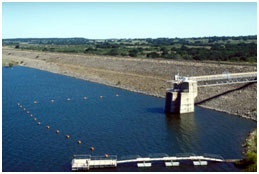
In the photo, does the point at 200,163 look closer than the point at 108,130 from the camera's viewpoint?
Yes

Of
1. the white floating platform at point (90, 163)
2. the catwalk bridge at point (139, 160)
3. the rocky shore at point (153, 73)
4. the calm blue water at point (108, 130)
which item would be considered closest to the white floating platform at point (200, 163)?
the catwalk bridge at point (139, 160)

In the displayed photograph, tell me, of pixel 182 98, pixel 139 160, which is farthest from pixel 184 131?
pixel 139 160

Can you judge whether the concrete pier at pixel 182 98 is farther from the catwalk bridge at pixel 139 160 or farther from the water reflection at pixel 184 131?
the catwalk bridge at pixel 139 160

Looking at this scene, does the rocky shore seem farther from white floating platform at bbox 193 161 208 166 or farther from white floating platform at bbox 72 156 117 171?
white floating platform at bbox 72 156 117 171

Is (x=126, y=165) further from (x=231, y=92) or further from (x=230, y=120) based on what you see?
(x=231, y=92)

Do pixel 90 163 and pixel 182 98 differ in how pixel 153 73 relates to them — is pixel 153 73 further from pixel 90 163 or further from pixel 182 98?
pixel 90 163

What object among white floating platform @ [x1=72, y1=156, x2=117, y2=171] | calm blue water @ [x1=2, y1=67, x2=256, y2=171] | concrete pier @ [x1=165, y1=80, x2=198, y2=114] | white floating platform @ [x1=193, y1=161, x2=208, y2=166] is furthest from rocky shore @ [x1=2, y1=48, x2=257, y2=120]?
white floating platform @ [x1=72, y1=156, x2=117, y2=171]
